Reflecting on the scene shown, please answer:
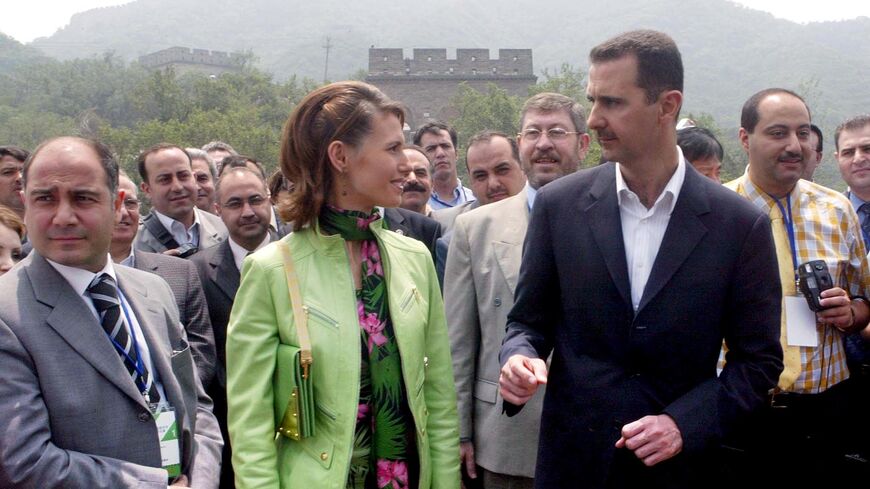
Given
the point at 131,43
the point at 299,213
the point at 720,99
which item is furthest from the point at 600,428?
the point at 131,43

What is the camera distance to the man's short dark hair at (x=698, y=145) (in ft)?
14.1

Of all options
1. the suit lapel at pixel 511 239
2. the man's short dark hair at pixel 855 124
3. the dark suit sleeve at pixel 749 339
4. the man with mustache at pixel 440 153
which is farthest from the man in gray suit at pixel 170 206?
the man's short dark hair at pixel 855 124

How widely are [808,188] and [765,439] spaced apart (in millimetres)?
1185

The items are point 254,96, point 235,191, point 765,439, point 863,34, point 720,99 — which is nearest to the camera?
point 765,439

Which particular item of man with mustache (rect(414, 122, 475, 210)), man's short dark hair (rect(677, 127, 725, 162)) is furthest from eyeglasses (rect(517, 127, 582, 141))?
man with mustache (rect(414, 122, 475, 210))

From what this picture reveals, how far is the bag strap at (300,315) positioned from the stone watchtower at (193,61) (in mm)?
82754

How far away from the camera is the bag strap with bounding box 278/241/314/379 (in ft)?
8.02

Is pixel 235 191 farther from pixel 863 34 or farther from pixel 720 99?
pixel 863 34

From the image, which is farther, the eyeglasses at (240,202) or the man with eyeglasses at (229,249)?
the eyeglasses at (240,202)

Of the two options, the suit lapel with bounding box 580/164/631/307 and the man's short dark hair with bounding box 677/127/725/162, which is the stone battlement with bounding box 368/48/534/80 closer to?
the man's short dark hair with bounding box 677/127/725/162

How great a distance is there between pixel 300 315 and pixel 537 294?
728mm

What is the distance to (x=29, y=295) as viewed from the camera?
2.36 metres

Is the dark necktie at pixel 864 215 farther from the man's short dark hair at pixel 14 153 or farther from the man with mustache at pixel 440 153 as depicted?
the man's short dark hair at pixel 14 153

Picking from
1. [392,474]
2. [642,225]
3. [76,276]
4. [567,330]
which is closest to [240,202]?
[76,276]
